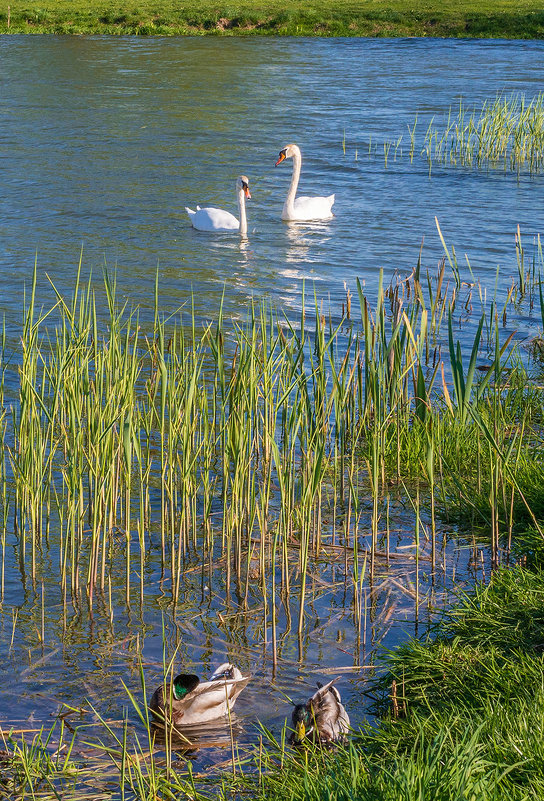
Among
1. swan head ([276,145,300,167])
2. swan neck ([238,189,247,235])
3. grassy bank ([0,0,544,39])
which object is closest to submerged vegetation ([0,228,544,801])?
swan neck ([238,189,247,235])

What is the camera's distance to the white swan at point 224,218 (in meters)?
13.7

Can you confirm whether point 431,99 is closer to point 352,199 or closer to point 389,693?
point 352,199

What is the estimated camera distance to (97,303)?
10461 mm

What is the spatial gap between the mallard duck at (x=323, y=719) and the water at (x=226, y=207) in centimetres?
22

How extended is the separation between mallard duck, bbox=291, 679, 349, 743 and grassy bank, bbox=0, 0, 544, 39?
3756cm

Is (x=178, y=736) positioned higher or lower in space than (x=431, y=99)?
lower

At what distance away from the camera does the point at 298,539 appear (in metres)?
5.40

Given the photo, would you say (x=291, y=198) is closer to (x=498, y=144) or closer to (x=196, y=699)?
(x=498, y=144)

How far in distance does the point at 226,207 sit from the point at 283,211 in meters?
1.17

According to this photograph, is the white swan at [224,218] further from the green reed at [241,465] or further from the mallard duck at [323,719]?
the mallard duck at [323,719]

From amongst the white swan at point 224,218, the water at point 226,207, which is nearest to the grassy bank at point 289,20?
the water at point 226,207

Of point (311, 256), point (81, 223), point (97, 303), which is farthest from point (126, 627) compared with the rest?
point (81, 223)

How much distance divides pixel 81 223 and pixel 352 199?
444 centimetres

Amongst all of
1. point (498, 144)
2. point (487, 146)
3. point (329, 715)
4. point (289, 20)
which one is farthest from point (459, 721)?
point (289, 20)
